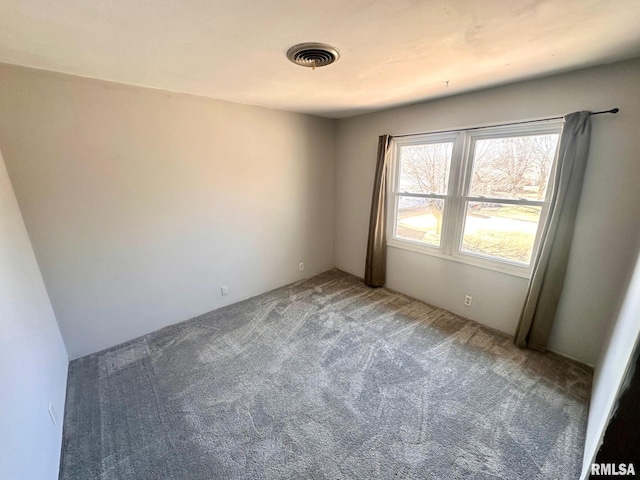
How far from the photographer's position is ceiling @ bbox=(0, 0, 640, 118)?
1.14 meters

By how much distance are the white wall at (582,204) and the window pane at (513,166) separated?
23 centimetres

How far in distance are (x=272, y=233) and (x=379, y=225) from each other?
1.45 metres

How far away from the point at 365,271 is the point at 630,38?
2945 mm

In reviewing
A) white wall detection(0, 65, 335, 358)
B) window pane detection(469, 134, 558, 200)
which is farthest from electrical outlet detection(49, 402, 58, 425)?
window pane detection(469, 134, 558, 200)

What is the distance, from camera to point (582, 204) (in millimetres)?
2029

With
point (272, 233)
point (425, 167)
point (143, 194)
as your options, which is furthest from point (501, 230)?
point (143, 194)

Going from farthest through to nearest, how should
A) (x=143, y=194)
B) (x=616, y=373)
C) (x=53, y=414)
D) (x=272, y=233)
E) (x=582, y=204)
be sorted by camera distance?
(x=272, y=233), (x=143, y=194), (x=582, y=204), (x=53, y=414), (x=616, y=373)

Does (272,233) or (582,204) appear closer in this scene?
(582,204)

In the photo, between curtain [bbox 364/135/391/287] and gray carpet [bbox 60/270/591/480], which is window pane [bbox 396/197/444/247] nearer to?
curtain [bbox 364/135/391/287]

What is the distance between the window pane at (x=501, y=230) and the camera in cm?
238

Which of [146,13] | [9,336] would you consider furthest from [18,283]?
[146,13]

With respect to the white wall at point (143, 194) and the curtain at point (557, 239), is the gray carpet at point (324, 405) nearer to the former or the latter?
the curtain at point (557, 239)

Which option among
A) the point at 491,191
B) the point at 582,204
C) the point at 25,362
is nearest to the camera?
the point at 25,362

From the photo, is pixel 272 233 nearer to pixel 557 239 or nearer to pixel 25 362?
pixel 25 362
